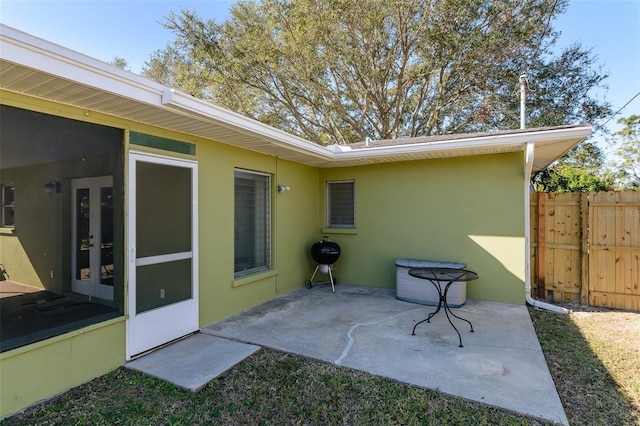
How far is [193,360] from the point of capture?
11.0 ft

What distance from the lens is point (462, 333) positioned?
13.2ft

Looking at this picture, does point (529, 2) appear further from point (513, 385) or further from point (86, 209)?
point (86, 209)

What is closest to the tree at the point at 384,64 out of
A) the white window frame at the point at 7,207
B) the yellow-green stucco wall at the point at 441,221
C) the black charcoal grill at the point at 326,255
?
the yellow-green stucco wall at the point at 441,221

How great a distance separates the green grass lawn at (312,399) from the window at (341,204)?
3.86 m

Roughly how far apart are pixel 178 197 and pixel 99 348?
71.8 inches

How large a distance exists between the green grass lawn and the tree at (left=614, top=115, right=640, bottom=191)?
1715 cm

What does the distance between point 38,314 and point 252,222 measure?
9.77 feet

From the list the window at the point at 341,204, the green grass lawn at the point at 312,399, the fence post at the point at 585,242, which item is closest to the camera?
the green grass lawn at the point at 312,399

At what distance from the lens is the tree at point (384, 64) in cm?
939

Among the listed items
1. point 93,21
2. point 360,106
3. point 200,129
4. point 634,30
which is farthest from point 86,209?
point 634,30

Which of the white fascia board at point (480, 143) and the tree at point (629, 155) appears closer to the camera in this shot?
the white fascia board at point (480, 143)

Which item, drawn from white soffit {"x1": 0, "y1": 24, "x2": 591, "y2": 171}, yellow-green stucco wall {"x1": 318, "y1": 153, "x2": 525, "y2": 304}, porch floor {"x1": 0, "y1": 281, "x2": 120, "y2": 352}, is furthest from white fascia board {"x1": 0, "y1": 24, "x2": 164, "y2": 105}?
yellow-green stucco wall {"x1": 318, "y1": 153, "x2": 525, "y2": 304}

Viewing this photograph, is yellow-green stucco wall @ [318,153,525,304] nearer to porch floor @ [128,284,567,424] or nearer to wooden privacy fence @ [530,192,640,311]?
wooden privacy fence @ [530,192,640,311]

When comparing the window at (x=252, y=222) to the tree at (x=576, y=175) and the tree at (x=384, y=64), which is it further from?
the tree at (x=384, y=64)
